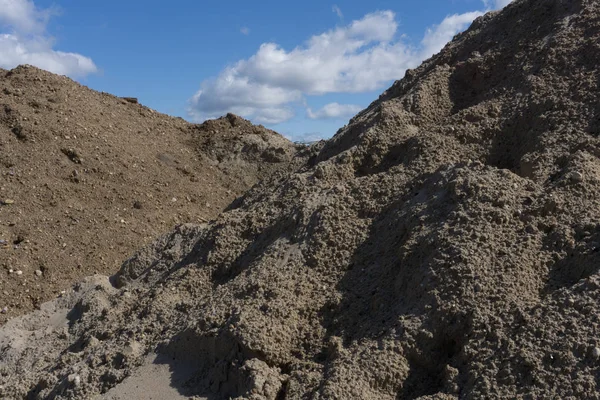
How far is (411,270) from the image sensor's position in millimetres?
3318

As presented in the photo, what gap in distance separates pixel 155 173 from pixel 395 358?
25.4 feet

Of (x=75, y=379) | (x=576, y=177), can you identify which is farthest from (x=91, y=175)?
(x=576, y=177)

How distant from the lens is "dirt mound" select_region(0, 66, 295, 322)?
747cm

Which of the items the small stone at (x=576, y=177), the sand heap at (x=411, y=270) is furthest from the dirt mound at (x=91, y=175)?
the small stone at (x=576, y=177)

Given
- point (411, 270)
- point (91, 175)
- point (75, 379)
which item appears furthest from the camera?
point (91, 175)

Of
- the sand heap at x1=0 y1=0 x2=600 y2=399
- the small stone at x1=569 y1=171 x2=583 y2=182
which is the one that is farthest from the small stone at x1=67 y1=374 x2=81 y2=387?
the small stone at x1=569 y1=171 x2=583 y2=182

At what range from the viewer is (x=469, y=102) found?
4824mm

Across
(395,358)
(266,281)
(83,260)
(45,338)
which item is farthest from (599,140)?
(83,260)

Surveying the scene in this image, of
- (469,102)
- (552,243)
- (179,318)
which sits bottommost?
(179,318)

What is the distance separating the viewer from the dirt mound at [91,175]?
747cm

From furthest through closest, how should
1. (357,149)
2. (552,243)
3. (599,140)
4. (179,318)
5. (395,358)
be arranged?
(357,149), (179,318), (599,140), (552,243), (395,358)

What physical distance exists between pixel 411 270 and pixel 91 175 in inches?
274

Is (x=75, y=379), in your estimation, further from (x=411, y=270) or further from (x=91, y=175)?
(x=91, y=175)

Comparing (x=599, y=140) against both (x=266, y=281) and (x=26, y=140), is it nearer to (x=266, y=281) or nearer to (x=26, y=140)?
(x=266, y=281)
